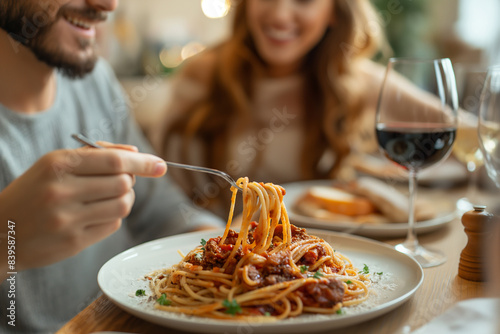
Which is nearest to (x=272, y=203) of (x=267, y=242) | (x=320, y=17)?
(x=267, y=242)

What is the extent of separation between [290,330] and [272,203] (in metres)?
0.34

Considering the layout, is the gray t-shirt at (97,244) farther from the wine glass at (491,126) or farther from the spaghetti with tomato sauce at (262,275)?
the wine glass at (491,126)

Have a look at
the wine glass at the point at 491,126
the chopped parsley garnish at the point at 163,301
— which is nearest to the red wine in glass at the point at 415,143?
the wine glass at the point at 491,126

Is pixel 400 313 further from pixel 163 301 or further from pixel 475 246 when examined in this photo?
pixel 163 301

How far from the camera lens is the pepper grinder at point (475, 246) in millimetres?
920

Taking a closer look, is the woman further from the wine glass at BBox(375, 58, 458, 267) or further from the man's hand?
the man's hand

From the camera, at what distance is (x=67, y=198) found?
2.95 ft

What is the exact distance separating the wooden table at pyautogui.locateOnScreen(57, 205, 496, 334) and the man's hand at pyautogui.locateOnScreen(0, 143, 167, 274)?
187mm

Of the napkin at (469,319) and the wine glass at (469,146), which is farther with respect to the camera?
the wine glass at (469,146)

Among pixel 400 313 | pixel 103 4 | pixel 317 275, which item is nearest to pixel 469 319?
pixel 400 313

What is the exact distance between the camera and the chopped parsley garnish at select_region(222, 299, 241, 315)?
72cm

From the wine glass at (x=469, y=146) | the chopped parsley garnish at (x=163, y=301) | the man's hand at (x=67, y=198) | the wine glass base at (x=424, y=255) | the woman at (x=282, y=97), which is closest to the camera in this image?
the chopped parsley garnish at (x=163, y=301)

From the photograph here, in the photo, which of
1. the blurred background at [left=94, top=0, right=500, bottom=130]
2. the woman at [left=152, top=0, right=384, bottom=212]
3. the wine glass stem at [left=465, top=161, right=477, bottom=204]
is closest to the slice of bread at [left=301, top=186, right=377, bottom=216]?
the wine glass stem at [left=465, top=161, right=477, bottom=204]

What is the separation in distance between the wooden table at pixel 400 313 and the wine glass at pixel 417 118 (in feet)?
0.37
